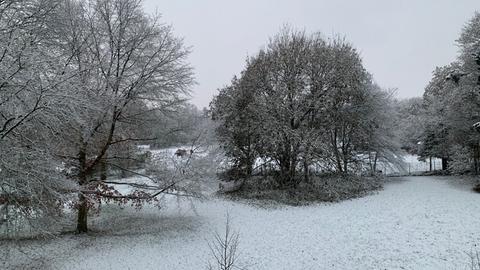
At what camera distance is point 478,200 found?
15.0m

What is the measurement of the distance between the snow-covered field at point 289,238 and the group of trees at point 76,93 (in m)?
1.45

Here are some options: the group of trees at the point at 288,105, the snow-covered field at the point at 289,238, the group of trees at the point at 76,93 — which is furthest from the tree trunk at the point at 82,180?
the group of trees at the point at 288,105

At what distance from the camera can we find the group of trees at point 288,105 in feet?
56.8

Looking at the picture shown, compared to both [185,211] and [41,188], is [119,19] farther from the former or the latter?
[185,211]

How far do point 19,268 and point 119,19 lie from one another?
8.09 meters

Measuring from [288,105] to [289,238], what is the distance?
8598mm

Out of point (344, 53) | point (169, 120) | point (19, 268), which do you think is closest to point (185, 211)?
point (169, 120)

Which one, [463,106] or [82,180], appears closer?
[82,180]

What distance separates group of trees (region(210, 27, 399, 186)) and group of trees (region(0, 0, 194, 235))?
19.8ft

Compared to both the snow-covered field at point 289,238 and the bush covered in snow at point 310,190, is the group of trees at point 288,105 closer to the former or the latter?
the bush covered in snow at point 310,190

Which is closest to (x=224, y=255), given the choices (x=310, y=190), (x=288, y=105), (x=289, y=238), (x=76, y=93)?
(x=289, y=238)

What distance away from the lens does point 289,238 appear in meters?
10.7

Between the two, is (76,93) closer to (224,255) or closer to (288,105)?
(224,255)

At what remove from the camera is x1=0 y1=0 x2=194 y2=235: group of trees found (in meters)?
5.70
